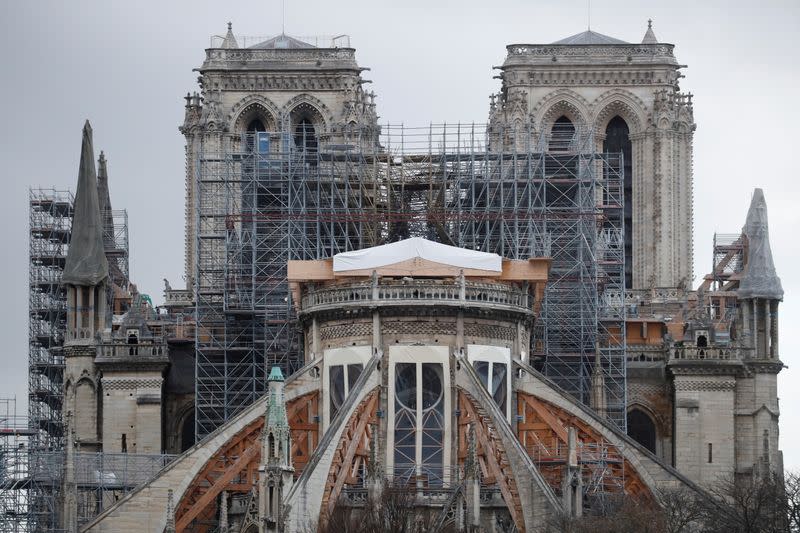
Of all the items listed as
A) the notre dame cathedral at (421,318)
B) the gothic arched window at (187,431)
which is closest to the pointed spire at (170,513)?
the notre dame cathedral at (421,318)

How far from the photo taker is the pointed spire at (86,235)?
4847 inches

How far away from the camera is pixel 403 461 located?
106 m

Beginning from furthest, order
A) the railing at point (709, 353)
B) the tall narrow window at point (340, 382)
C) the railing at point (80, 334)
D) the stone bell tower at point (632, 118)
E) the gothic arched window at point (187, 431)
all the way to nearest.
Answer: the stone bell tower at point (632, 118), the gothic arched window at point (187, 431), the railing at point (80, 334), the railing at point (709, 353), the tall narrow window at point (340, 382)

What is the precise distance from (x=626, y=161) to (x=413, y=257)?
27.0m

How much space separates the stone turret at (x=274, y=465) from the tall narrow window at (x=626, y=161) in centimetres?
4022

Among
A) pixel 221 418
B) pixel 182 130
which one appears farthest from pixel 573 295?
pixel 182 130

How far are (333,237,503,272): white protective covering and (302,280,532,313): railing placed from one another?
0.89 meters

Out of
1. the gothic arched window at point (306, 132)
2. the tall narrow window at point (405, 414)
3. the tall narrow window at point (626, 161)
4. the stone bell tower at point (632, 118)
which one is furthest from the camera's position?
the gothic arched window at point (306, 132)

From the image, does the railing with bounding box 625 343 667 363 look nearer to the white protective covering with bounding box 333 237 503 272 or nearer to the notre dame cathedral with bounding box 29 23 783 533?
the notre dame cathedral with bounding box 29 23 783 533

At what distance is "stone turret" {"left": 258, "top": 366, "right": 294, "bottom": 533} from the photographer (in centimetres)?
9475

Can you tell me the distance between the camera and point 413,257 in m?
110

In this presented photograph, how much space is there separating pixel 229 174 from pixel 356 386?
20406 millimetres

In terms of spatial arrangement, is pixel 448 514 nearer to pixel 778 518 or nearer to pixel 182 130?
pixel 778 518

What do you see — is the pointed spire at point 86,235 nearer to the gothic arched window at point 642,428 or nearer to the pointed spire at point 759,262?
the gothic arched window at point 642,428
